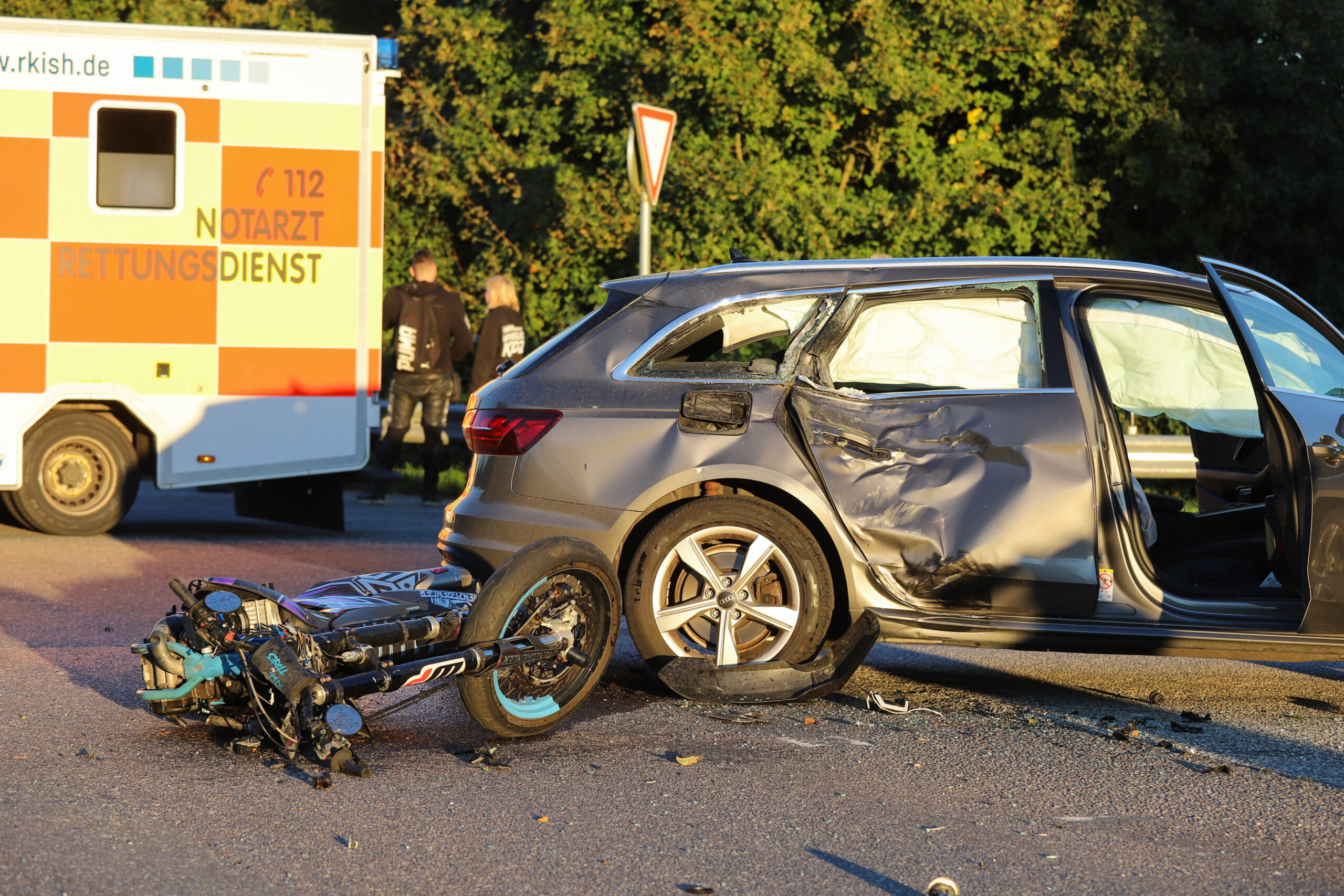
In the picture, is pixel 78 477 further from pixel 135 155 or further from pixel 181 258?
pixel 135 155

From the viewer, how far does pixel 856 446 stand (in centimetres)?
511

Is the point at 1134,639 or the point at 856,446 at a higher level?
the point at 856,446

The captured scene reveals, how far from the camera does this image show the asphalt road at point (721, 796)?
3.47 metres

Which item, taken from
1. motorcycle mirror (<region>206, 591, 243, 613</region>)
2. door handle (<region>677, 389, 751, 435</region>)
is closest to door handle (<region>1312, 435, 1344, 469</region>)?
door handle (<region>677, 389, 751, 435</region>)

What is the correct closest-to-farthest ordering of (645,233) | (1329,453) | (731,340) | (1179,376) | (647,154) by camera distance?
(1329,453) < (731,340) < (1179,376) < (645,233) < (647,154)

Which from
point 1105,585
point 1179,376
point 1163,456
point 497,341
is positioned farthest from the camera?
point 497,341

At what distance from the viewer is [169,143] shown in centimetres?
933

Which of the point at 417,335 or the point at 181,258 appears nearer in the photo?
the point at 181,258

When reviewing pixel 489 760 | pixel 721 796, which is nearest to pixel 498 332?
pixel 489 760

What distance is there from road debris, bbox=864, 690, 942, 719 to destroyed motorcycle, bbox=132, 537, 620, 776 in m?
1.05

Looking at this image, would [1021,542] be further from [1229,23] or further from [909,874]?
[1229,23]

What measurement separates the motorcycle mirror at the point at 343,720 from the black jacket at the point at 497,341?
7784 millimetres

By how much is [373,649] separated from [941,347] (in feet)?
7.82

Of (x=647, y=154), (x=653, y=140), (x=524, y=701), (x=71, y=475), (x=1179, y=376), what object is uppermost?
(x=653, y=140)
